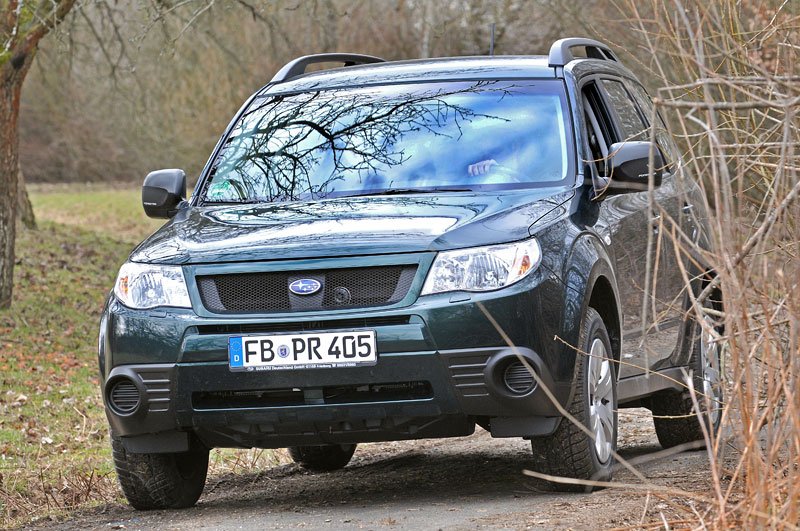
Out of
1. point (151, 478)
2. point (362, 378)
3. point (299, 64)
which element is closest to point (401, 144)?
point (299, 64)

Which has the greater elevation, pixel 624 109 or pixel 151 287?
pixel 624 109

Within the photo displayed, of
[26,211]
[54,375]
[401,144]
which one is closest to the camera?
[401,144]

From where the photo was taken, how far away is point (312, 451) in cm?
764

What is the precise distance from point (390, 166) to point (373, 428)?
1.38m

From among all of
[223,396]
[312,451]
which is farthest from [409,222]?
[312,451]

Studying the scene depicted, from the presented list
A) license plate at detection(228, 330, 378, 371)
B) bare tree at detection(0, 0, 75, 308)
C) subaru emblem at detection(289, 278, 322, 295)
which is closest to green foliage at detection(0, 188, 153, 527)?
bare tree at detection(0, 0, 75, 308)

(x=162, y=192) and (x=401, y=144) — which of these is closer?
(x=401, y=144)

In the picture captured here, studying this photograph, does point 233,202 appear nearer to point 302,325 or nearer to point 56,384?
point 302,325

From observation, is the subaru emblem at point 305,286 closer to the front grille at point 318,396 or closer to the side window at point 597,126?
the front grille at point 318,396

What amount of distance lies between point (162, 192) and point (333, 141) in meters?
0.84

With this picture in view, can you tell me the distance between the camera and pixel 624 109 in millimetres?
7547

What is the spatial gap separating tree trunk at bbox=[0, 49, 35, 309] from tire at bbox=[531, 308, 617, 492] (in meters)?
9.94

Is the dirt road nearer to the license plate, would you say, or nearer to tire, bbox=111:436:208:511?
tire, bbox=111:436:208:511

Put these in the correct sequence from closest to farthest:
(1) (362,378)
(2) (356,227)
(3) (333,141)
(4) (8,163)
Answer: (1) (362,378)
(2) (356,227)
(3) (333,141)
(4) (8,163)
